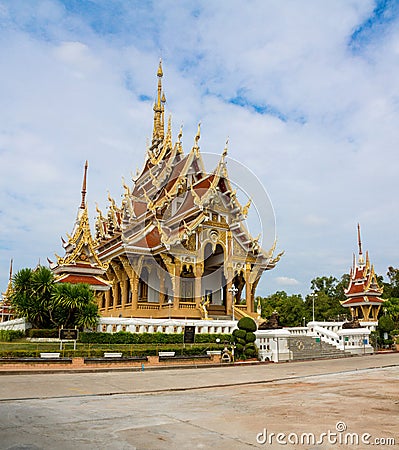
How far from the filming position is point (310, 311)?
49812 mm

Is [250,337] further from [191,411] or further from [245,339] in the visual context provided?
[191,411]

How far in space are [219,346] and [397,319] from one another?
2619 centimetres

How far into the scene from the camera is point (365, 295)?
3906 centimetres

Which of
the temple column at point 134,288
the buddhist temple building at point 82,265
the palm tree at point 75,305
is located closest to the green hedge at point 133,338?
the palm tree at point 75,305

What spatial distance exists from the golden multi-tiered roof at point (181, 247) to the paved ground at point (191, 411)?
45.9 feet

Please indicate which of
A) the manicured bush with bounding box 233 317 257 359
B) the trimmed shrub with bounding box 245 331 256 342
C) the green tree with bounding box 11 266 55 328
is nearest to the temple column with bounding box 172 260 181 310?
the manicured bush with bounding box 233 317 257 359

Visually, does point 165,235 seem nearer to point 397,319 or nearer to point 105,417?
point 105,417

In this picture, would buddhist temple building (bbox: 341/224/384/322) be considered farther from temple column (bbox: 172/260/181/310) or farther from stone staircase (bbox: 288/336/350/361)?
temple column (bbox: 172/260/181/310)

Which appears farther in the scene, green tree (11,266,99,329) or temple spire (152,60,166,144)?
temple spire (152,60,166,144)

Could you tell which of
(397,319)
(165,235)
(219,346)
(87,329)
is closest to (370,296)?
(397,319)

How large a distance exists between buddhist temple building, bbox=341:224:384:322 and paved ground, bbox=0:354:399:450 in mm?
26268

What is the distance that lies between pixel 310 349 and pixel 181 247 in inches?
374

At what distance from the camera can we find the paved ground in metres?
5.56

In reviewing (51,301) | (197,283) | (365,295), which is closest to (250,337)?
(51,301)
